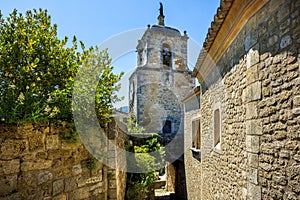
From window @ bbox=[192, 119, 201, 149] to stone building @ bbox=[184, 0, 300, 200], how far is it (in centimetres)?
263

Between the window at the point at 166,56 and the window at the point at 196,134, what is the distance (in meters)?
7.24

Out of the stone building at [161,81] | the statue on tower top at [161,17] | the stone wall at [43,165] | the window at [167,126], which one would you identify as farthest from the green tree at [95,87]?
the statue on tower top at [161,17]

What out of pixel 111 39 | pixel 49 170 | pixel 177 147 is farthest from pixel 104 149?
pixel 177 147

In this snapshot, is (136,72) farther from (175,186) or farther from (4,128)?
(4,128)

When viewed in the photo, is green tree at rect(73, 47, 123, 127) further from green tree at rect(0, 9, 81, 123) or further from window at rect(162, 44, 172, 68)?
window at rect(162, 44, 172, 68)

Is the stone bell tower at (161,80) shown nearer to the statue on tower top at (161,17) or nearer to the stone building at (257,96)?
the statue on tower top at (161,17)

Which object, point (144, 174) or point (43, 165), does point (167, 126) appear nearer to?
point (144, 174)

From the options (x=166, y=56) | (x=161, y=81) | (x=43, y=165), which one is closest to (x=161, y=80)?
(x=161, y=81)

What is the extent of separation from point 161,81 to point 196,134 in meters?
6.96

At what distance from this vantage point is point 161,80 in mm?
13445

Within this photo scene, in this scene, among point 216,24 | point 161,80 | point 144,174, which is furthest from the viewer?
point 161,80

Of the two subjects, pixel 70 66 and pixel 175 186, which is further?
pixel 175 186

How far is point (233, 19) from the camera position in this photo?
2.84 meters

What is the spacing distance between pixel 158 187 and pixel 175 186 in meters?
2.15
